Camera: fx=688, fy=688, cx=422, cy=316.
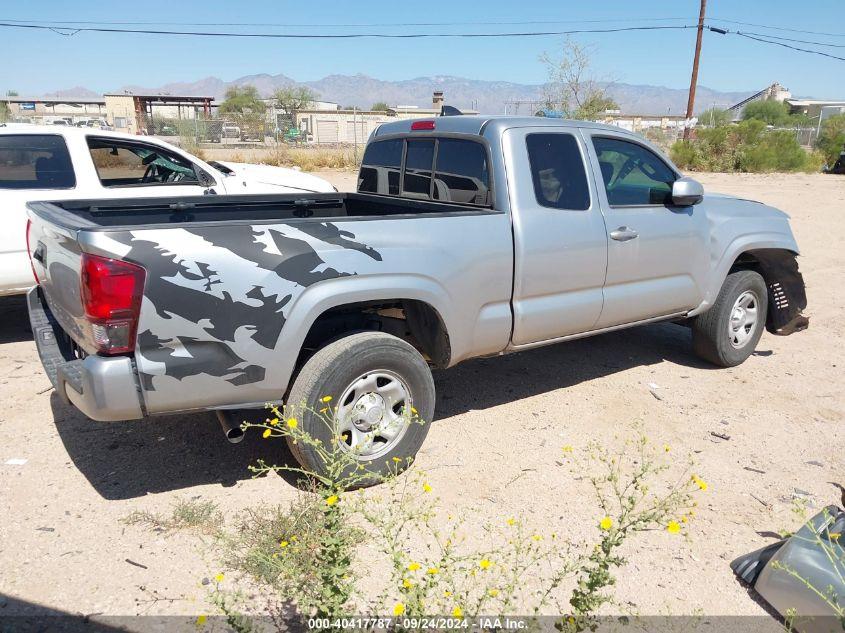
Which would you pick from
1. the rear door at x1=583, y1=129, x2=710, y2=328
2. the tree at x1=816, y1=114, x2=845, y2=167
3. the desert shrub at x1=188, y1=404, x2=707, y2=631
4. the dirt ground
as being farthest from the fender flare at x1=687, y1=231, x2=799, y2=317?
the tree at x1=816, y1=114, x2=845, y2=167

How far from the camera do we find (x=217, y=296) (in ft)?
10.4

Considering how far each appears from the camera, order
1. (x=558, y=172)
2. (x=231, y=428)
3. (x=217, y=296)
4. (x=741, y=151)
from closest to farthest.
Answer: (x=217, y=296)
(x=231, y=428)
(x=558, y=172)
(x=741, y=151)

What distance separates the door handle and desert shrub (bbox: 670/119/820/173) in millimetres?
26952

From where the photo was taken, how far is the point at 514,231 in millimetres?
4207

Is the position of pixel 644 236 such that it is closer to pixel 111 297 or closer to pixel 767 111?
pixel 111 297

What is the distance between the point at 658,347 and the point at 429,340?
3.35 meters

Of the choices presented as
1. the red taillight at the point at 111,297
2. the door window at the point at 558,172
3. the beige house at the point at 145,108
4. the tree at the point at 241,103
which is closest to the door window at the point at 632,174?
the door window at the point at 558,172

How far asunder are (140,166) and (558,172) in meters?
4.77

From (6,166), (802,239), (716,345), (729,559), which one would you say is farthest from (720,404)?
(802,239)

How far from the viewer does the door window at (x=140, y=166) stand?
6.83 m

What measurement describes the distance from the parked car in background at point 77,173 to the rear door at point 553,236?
10.8ft

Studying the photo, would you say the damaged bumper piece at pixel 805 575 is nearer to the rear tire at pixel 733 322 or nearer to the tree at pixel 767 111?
the rear tire at pixel 733 322

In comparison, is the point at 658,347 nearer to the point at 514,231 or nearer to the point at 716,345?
the point at 716,345

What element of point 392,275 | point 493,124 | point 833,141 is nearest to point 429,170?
point 493,124
